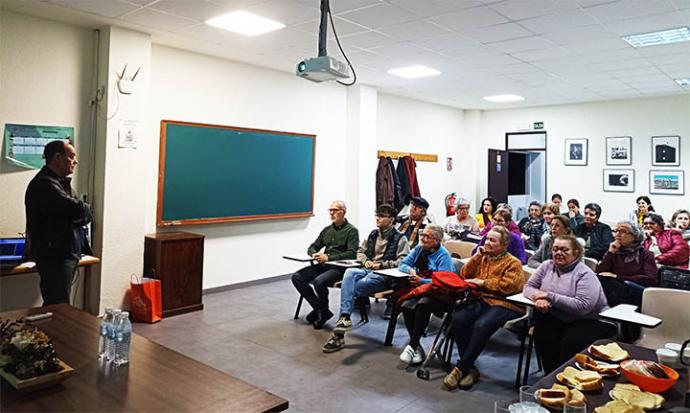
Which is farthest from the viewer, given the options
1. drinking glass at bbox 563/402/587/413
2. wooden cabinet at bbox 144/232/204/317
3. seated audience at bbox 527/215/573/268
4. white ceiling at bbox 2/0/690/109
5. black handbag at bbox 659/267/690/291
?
wooden cabinet at bbox 144/232/204/317

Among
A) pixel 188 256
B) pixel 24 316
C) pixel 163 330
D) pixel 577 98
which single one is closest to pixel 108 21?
pixel 188 256

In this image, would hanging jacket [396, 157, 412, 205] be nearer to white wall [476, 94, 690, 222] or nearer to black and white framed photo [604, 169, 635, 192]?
white wall [476, 94, 690, 222]

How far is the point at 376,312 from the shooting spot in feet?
17.6

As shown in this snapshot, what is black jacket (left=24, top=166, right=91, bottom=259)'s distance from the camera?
3.52 m

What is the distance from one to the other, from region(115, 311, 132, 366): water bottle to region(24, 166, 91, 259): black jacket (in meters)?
2.07

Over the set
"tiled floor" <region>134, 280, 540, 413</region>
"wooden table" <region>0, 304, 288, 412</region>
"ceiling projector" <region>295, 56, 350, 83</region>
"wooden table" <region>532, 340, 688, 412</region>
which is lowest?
"tiled floor" <region>134, 280, 540, 413</region>

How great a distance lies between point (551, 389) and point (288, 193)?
540 centimetres

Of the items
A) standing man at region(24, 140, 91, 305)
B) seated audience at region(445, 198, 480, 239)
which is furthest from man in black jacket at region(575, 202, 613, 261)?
standing man at region(24, 140, 91, 305)

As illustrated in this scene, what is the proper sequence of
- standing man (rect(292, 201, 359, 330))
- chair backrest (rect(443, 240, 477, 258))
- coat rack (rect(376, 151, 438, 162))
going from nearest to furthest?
standing man (rect(292, 201, 359, 330))
chair backrest (rect(443, 240, 477, 258))
coat rack (rect(376, 151, 438, 162))

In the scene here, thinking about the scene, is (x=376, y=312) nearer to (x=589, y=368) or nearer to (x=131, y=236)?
(x=131, y=236)

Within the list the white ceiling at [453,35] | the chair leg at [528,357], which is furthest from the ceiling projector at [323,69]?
the chair leg at [528,357]

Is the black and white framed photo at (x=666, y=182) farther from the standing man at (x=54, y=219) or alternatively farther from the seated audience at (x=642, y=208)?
the standing man at (x=54, y=219)

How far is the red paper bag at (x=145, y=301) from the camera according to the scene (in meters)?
4.82

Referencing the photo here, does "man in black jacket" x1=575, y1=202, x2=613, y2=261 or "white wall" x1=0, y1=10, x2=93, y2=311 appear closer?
"white wall" x1=0, y1=10, x2=93, y2=311
